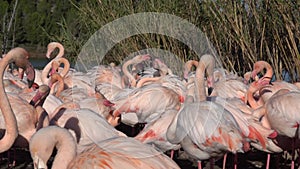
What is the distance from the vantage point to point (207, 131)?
5.71 metres

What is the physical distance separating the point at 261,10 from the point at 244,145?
4648mm

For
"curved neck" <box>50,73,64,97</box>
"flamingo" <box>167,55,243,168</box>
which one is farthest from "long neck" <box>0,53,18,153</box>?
"curved neck" <box>50,73,64,97</box>

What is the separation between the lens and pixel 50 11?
198 ft

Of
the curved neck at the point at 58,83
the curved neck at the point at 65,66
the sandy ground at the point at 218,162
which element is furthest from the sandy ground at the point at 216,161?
the curved neck at the point at 65,66

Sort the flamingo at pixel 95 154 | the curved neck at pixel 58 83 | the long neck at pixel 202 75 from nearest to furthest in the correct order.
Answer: the flamingo at pixel 95 154 → the long neck at pixel 202 75 → the curved neck at pixel 58 83

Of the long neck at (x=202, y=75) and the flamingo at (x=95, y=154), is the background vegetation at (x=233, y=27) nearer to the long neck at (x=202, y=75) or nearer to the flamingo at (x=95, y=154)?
the long neck at (x=202, y=75)

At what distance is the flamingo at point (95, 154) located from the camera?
12.0 feet

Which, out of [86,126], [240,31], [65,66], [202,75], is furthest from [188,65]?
[86,126]

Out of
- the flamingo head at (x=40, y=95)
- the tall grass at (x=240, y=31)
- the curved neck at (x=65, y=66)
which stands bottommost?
the flamingo head at (x=40, y=95)

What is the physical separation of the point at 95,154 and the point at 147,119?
428cm

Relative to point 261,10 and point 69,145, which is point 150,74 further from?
point 69,145

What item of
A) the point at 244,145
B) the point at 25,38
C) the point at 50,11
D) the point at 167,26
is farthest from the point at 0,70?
the point at 50,11

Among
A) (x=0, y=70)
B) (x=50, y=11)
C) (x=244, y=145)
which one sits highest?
(x=50, y=11)

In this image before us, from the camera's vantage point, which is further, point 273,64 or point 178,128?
point 273,64
